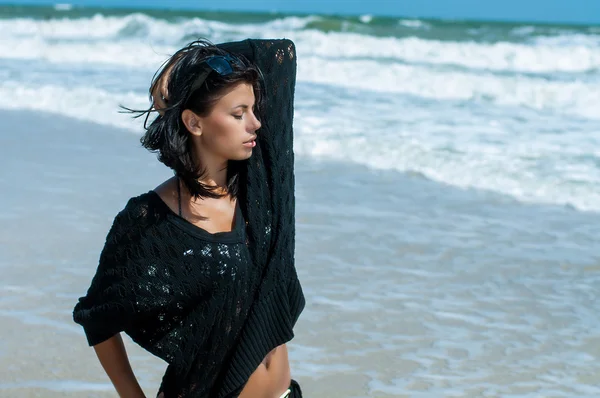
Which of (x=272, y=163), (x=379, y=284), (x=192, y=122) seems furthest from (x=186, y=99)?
(x=379, y=284)

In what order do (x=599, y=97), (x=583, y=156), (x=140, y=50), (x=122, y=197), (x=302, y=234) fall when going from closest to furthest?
(x=302, y=234) < (x=122, y=197) < (x=583, y=156) < (x=599, y=97) < (x=140, y=50)

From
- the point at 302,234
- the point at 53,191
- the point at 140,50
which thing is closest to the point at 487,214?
the point at 302,234

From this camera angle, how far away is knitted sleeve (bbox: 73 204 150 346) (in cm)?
197

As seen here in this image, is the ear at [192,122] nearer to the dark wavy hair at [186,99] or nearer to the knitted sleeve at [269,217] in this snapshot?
the dark wavy hair at [186,99]

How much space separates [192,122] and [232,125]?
Answer: 0.09 m

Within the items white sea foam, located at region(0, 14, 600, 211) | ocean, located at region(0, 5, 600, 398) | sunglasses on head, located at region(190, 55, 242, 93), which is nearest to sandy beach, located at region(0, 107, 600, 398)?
ocean, located at region(0, 5, 600, 398)

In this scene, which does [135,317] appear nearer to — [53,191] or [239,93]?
[239,93]

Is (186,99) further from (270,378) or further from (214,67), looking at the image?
(270,378)

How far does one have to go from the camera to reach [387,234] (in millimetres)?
5805

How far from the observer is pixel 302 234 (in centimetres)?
570

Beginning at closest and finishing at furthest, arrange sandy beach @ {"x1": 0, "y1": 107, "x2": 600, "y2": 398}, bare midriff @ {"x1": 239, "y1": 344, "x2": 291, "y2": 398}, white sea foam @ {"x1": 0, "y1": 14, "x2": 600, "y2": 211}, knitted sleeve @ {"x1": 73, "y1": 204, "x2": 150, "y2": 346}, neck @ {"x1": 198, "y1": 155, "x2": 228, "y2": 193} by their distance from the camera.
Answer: knitted sleeve @ {"x1": 73, "y1": 204, "x2": 150, "y2": 346} → neck @ {"x1": 198, "y1": 155, "x2": 228, "y2": 193} → bare midriff @ {"x1": 239, "y1": 344, "x2": 291, "y2": 398} → sandy beach @ {"x1": 0, "y1": 107, "x2": 600, "y2": 398} → white sea foam @ {"x1": 0, "y1": 14, "x2": 600, "y2": 211}

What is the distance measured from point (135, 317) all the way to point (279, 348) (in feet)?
1.46

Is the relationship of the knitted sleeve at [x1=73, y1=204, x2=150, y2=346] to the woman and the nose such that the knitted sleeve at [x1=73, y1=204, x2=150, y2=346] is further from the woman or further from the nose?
the nose

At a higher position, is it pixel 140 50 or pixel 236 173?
pixel 140 50
